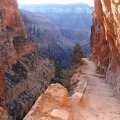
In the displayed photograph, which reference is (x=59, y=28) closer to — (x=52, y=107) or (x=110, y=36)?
(x=110, y=36)

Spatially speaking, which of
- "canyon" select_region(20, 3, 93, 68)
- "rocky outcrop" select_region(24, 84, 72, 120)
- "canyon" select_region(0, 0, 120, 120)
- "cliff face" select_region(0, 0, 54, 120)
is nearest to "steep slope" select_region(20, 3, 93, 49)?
"canyon" select_region(20, 3, 93, 68)

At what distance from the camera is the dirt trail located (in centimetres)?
1777

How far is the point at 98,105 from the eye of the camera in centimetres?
2047

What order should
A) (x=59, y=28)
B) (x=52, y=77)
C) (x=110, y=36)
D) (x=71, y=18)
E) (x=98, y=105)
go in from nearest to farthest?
(x=98, y=105) → (x=110, y=36) → (x=52, y=77) → (x=59, y=28) → (x=71, y=18)

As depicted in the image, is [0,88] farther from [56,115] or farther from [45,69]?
[45,69]

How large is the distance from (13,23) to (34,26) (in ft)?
129

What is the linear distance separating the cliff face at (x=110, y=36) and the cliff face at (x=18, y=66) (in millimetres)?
9232

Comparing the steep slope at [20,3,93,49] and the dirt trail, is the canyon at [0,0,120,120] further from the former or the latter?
the steep slope at [20,3,93,49]

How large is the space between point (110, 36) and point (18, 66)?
2726cm

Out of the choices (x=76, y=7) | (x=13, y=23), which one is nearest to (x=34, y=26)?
(x=13, y=23)

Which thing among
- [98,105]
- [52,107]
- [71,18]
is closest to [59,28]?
[71,18]

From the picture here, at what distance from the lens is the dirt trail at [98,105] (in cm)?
1777

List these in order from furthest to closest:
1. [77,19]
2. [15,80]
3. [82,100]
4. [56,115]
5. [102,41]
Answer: [77,19]
[15,80]
[102,41]
[82,100]
[56,115]

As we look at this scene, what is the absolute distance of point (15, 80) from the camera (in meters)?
45.2
